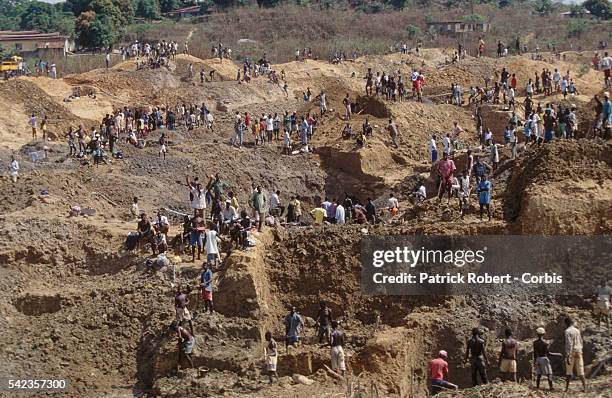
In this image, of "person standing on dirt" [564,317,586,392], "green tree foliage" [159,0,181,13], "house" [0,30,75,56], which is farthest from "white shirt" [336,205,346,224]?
"green tree foliage" [159,0,181,13]

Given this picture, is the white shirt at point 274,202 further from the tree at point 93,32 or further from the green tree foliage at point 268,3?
the green tree foliage at point 268,3

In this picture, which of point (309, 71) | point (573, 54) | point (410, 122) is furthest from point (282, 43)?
point (410, 122)

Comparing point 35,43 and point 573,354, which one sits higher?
point 573,354

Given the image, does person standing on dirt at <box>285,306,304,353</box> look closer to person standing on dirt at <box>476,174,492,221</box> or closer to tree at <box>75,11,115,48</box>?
person standing on dirt at <box>476,174,492,221</box>

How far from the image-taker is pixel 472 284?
19.5 metres

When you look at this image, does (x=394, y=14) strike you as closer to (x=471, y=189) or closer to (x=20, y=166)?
(x=20, y=166)

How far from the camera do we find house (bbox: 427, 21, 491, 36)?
238 feet

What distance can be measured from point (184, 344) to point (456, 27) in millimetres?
58627

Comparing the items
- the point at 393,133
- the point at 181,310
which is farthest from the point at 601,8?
the point at 181,310

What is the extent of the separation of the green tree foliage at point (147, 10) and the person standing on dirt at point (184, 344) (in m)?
67.3

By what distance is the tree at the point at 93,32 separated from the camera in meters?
61.9

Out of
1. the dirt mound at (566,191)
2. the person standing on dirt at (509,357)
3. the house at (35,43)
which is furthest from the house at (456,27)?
the person standing on dirt at (509,357)

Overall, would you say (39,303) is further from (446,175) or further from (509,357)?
(509,357)

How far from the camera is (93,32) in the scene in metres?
62.2
